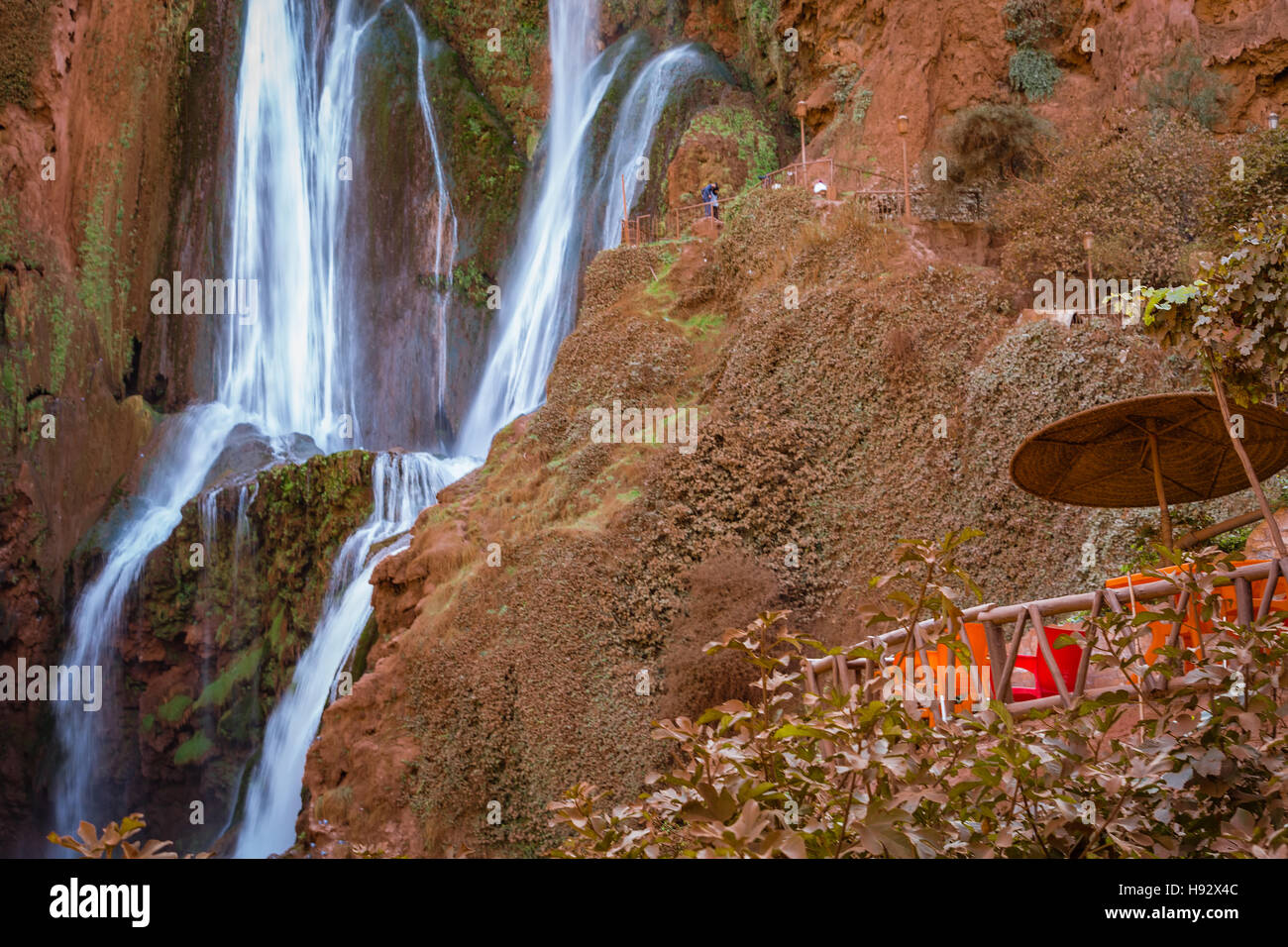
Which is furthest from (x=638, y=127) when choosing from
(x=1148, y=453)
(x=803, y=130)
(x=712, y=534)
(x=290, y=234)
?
(x=1148, y=453)

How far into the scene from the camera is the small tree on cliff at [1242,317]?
5223 mm

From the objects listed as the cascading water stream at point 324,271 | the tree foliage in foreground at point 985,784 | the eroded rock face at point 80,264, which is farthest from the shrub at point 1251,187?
the eroded rock face at point 80,264

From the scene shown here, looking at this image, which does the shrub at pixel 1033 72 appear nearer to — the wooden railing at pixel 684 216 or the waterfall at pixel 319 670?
the wooden railing at pixel 684 216

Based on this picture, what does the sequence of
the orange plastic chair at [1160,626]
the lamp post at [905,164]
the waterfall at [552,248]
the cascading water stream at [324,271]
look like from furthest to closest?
the cascading water stream at [324,271], the waterfall at [552,248], the lamp post at [905,164], the orange plastic chair at [1160,626]

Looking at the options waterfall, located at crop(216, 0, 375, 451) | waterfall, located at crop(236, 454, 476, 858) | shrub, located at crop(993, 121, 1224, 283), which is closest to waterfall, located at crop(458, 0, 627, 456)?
waterfall, located at crop(236, 454, 476, 858)

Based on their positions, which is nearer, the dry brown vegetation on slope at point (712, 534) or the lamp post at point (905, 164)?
the dry brown vegetation on slope at point (712, 534)

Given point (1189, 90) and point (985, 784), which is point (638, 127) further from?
point (985, 784)

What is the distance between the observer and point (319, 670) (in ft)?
62.5

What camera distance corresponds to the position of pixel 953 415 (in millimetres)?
13062

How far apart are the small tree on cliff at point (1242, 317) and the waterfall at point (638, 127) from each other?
18.7 m

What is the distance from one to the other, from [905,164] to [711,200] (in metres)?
4.29

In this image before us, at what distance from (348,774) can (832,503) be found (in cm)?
692
